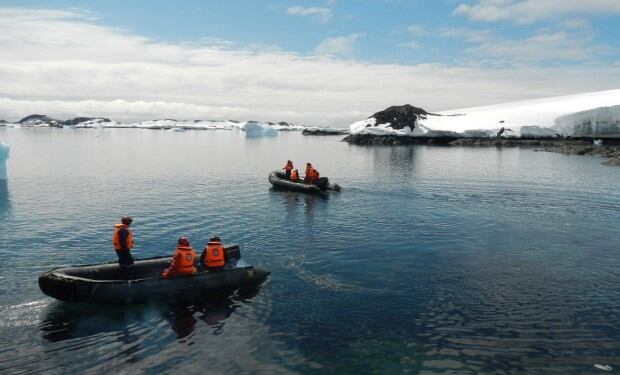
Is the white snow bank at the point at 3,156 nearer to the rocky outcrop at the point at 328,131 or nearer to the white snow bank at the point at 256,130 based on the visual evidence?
the white snow bank at the point at 256,130

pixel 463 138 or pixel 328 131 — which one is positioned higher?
pixel 328 131

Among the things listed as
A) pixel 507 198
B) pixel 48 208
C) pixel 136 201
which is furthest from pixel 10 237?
pixel 507 198

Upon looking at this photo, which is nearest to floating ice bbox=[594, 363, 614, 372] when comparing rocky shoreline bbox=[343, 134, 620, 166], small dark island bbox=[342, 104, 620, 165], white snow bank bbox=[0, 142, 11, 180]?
white snow bank bbox=[0, 142, 11, 180]

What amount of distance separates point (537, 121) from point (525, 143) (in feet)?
21.8

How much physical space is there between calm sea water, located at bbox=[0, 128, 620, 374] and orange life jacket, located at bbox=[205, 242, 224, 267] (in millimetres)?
1376

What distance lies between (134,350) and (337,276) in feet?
25.1

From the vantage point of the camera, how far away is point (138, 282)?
14.8m

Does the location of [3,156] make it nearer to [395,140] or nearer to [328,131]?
[395,140]

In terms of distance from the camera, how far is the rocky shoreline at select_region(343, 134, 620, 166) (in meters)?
74.4

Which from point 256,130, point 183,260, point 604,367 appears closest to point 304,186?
point 183,260

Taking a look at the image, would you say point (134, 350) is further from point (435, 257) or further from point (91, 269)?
point (435, 257)

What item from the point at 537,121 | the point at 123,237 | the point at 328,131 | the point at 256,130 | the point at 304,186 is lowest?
the point at 304,186

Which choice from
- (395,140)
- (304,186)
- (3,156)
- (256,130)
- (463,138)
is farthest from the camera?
(256,130)

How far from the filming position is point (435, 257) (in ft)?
65.0
